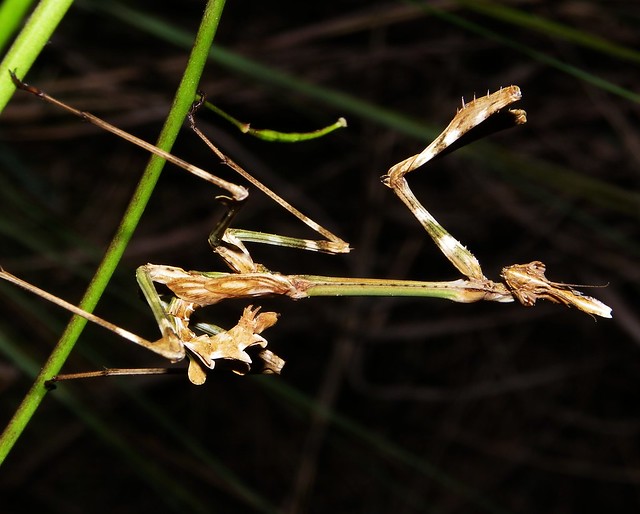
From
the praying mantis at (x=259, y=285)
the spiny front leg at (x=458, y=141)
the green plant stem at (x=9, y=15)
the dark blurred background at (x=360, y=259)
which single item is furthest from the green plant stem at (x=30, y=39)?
the dark blurred background at (x=360, y=259)

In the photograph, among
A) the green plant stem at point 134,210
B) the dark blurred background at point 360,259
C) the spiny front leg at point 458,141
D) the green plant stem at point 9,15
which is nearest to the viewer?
the green plant stem at point 9,15

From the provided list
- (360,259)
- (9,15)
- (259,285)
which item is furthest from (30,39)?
(360,259)

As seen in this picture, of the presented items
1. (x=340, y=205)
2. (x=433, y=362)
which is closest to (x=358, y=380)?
(x=433, y=362)

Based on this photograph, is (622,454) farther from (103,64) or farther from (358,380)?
(103,64)

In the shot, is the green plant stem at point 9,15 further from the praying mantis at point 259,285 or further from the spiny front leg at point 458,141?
the spiny front leg at point 458,141

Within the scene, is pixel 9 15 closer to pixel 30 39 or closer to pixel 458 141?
pixel 30 39

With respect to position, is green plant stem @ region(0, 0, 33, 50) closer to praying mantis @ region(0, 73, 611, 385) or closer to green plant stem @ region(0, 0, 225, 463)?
green plant stem @ region(0, 0, 225, 463)
